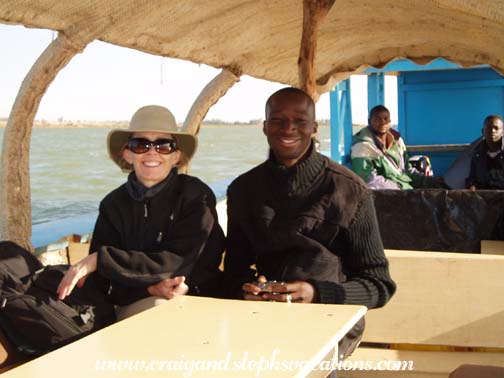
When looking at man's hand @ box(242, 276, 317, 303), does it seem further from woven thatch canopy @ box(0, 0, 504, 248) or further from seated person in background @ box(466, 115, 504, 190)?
seated person in background @ box(466, 115, 504, 190)

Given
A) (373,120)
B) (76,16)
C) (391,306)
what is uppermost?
(76,16)

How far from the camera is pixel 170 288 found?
2.90 meters

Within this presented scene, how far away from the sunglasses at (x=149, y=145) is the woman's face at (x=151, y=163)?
0.6 inches

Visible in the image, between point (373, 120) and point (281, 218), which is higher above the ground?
point (373, 120)

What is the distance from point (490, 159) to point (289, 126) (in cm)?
578

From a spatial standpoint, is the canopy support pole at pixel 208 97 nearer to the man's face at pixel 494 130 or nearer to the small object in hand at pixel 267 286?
the small object in hand at pixel 267 286

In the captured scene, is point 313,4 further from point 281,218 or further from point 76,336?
point 76,336

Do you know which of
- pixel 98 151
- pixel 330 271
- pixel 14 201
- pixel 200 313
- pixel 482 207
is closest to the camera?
pixel 200 313

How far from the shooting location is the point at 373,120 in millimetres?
7461

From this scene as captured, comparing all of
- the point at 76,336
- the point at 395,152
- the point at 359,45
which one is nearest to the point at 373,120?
the point at 395,152

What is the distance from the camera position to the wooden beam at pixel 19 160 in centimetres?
397

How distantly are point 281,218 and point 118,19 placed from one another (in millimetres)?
1512

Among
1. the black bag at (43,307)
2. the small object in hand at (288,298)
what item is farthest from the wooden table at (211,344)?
the black bag at (43,307)

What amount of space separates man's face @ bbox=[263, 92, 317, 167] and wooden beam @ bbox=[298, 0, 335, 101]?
1.66 m
